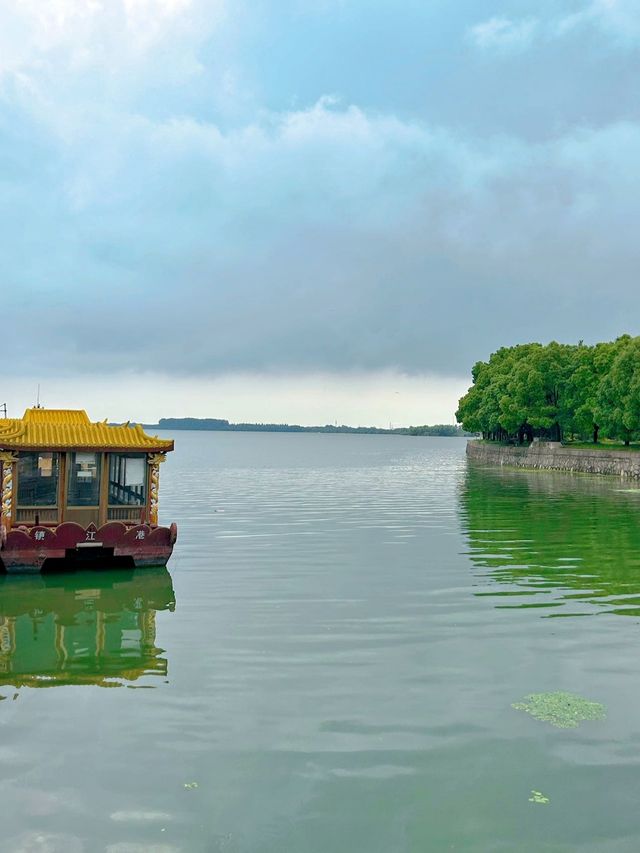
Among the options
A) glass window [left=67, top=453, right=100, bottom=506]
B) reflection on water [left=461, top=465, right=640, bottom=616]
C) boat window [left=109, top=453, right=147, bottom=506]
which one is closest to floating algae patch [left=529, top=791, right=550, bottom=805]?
reflection on water [left=461, top=465, right=640, bottom=616]

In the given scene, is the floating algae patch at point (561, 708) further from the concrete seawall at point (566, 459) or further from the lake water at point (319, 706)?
the concrete seawall at point (566, 459)

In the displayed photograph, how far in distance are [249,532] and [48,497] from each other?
12.0m

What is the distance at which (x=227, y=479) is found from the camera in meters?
74.3

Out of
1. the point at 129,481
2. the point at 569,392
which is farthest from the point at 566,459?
the point at 129,481

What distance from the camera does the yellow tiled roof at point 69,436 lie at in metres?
22.9

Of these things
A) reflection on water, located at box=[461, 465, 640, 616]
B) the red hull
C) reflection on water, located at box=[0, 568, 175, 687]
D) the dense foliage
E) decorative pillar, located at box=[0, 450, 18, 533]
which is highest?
the dense foliage

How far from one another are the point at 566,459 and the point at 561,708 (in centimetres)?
8032

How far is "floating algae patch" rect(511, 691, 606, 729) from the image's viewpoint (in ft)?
37.0

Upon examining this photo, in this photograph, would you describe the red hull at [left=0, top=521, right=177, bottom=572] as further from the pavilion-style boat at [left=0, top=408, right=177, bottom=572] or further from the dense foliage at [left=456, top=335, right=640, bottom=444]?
the dense foliage at [left=456, top=335, right=640, bottom=444]

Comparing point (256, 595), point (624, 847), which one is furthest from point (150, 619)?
point (624, 847)

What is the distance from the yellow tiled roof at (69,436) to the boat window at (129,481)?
2.10 ft

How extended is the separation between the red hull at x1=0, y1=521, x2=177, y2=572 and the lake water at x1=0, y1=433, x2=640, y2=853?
0.75 m

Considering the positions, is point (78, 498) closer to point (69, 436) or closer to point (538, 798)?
point (69, 436)

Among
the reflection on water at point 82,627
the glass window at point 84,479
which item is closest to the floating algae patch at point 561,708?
the reflection on water at point 82,627
